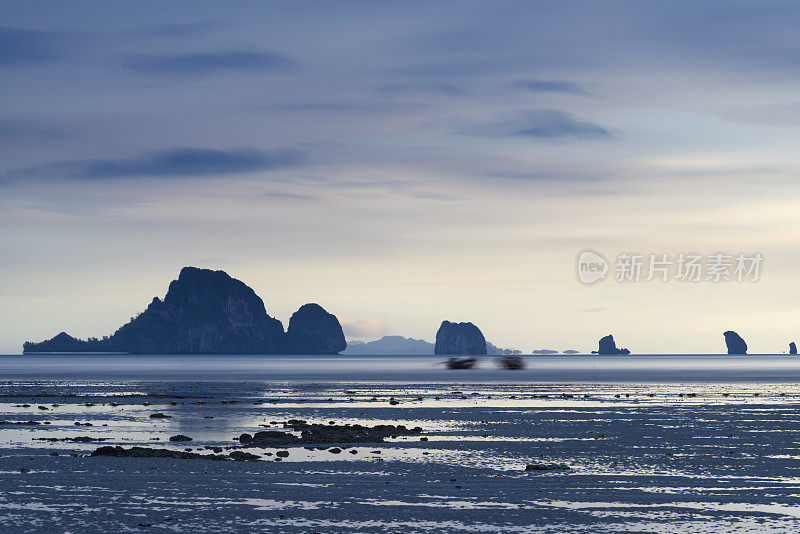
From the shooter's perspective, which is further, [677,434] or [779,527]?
[677,434]

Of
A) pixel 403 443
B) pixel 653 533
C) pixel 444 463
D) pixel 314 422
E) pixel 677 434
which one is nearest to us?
pixel 653 533

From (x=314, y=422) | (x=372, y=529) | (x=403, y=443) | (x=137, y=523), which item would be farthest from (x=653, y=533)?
(x=314, y=422)

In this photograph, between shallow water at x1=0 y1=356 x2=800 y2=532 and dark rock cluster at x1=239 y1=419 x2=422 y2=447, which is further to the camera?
dark rock cluster at x1=239 y1=419 x2=422 y2=447

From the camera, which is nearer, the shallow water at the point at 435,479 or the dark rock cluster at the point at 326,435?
the shallow water at the point at 435,479

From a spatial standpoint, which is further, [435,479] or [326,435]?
[326,435]

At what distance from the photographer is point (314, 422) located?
67.4m

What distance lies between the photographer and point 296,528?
28.3m

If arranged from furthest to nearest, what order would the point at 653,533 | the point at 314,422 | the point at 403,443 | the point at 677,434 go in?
the point at 314,422, the point at 677,434, the point at 403,443, the point at 653,533

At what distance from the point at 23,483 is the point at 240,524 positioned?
1197cm

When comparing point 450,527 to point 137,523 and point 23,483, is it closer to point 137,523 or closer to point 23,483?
point 137,523

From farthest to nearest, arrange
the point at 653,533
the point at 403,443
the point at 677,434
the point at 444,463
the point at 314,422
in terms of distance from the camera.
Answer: the point at 314,422 → the point at 677,434 → the point at 403,443 → the point at 444,463 → the point at 653,533

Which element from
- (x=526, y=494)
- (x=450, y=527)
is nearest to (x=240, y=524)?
(x=450, y=527)

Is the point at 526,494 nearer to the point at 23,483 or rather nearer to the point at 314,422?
the point at 23,483

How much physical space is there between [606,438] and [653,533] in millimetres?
28527
